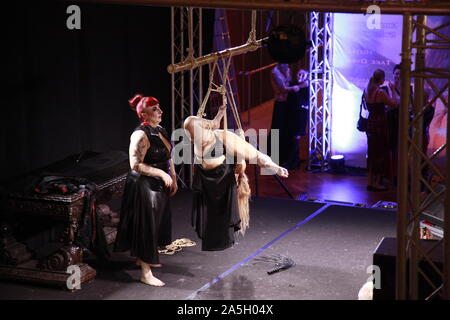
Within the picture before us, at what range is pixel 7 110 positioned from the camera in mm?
7133

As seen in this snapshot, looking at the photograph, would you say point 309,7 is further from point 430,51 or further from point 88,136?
point 430,51

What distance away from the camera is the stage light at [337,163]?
1088 centimetres

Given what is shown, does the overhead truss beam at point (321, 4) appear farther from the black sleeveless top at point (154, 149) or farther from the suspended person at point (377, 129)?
the suspended person at point (377, 129)

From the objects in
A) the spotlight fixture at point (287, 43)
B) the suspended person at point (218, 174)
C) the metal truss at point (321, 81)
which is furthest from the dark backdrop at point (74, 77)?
the spotlight fixture at point (287, 43)

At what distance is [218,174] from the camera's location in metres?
6.46

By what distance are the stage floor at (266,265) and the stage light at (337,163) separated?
2.22 m

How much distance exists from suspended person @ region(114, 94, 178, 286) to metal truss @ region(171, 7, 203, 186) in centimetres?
269

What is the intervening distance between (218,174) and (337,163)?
4.72m

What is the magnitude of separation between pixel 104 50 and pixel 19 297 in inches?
127

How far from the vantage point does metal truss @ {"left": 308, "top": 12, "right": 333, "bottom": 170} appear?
35.1ft

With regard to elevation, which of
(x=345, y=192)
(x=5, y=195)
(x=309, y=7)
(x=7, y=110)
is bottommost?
(x=345, y=192)

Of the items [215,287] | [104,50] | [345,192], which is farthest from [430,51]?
[215,287]
